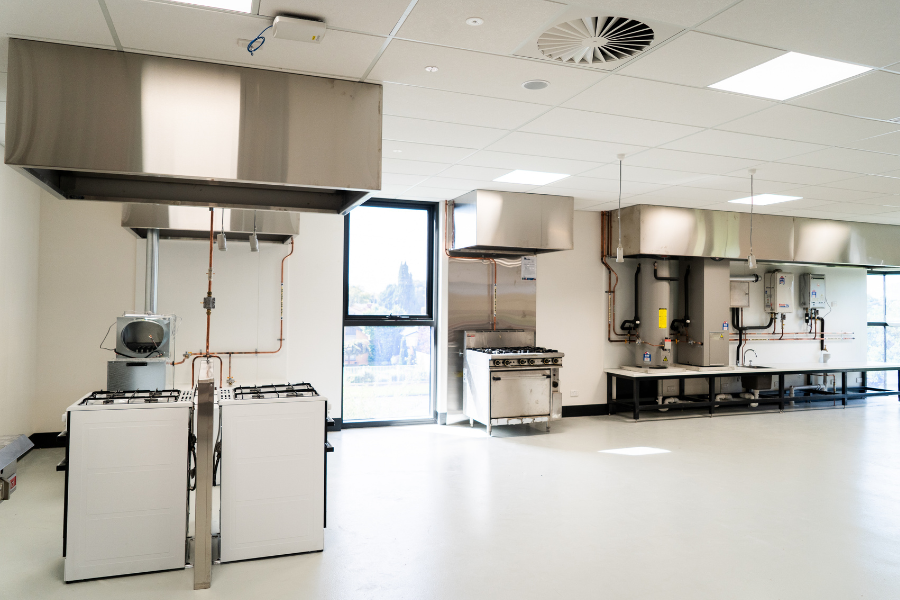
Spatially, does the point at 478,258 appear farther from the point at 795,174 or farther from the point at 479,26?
the point at 479,26

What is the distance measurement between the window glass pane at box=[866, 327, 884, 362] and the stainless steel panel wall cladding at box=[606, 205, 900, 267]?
1917 millimetres

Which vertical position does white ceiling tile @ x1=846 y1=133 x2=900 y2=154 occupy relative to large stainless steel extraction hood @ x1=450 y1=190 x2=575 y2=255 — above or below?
above

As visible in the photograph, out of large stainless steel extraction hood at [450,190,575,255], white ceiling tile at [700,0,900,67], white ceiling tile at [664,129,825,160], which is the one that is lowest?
large stainless steel extraction hood at [450,190,575,255]

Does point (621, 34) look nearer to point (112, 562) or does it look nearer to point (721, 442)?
point (112, 562)

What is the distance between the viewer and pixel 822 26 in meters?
2.54

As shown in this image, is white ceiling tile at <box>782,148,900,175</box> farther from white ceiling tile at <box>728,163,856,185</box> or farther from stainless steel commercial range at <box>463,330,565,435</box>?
stainless steel commercial range at <box>463,330,565,435</box>

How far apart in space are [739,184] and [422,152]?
3399mm

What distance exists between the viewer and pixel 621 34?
2693 mm

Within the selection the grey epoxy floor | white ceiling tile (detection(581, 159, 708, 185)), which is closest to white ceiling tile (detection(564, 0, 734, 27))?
white ceiling tile (detection(581, 159, 708, 185))

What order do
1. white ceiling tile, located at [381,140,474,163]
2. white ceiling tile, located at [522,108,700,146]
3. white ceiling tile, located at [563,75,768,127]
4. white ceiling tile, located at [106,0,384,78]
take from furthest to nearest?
white ceiling tile, located at [381,140,474,163] < white ceiling tile, located at [522,108,700,146] < white ceiling tile, located at [563,75,768,127] < white ceiling tile, located at [106,0,384,78]

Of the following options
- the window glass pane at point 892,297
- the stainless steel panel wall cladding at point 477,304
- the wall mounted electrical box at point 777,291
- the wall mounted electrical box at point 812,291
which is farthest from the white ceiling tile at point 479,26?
the window glass pane at point 892,297

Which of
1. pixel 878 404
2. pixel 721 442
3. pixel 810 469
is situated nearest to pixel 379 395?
pixel 721 442

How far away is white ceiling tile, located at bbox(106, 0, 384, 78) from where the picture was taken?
8.24 feet

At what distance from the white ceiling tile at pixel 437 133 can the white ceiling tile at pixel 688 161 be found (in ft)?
4.64
